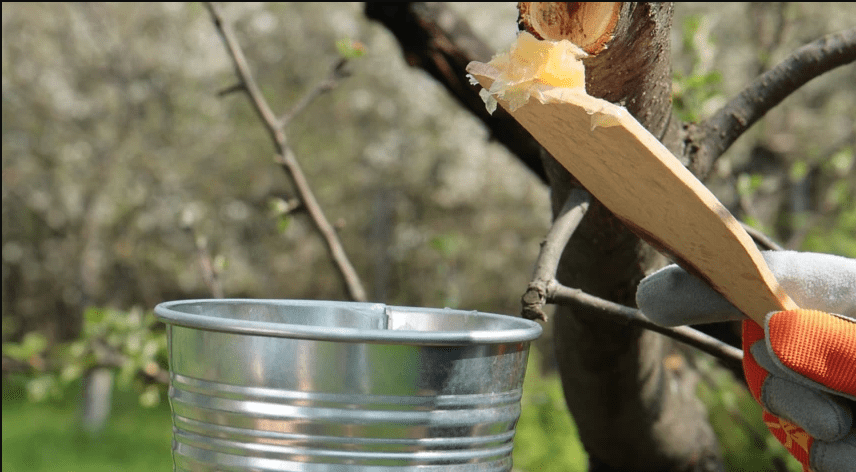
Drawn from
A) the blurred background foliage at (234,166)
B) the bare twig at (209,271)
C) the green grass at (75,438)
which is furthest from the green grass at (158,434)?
the bare twig at (209,271)

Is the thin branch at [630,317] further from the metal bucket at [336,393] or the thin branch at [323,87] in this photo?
the thin branch at [323,87]

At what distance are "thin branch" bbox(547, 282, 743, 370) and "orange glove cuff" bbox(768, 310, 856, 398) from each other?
27 centimetres

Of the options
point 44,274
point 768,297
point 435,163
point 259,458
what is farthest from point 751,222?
point 44,274

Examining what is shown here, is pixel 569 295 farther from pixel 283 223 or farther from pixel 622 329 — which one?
pixel 283 223

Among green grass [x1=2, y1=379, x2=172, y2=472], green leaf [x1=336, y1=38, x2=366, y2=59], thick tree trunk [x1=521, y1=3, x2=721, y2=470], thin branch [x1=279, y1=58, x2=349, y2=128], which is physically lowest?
green grass [x1=2, y1=379, x2=172, y2=472]

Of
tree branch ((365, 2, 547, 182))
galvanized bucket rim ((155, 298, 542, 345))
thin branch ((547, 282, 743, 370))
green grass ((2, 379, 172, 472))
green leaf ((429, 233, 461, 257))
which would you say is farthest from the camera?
green grass ((2, 379, 172, 472))

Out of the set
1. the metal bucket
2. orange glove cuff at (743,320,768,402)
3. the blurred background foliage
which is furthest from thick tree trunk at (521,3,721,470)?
the blurred background foliage

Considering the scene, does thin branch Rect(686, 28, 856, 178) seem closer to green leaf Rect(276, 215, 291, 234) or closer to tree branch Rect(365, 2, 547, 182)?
tree branch Rect(365, 2, 547, 182)

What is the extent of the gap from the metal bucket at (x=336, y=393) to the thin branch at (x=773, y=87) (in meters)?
0.85

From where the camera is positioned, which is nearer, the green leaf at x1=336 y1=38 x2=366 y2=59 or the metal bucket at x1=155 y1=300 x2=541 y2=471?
the metal bucket at x1=155 y1=300 x2=541 y2=471

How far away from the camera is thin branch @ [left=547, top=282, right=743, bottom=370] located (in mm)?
1033

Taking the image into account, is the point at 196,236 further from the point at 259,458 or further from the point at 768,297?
the point at 768,297

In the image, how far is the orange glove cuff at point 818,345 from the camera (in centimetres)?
78

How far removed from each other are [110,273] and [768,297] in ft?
35.1
